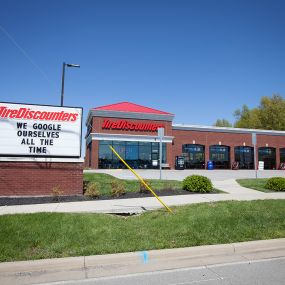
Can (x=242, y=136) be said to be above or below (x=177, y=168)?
above

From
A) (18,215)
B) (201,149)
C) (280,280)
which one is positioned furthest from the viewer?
(201,149)

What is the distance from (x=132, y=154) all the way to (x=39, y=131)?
83.0 ft

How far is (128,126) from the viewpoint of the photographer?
38.4 meters

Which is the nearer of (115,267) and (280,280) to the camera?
(280,280)

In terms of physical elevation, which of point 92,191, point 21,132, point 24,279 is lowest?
point 24,279

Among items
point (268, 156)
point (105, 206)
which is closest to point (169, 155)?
point (268, 156)

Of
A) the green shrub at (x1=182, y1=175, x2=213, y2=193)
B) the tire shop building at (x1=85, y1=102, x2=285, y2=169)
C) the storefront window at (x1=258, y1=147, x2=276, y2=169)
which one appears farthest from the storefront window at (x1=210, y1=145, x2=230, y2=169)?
the green shrub at (x1=182, y1=175, x2=213, y2=193)

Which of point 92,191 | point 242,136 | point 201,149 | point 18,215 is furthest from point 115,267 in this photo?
point 242,136

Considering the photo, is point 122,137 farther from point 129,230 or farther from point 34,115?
point 129,230

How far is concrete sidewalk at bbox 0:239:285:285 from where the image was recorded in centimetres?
527

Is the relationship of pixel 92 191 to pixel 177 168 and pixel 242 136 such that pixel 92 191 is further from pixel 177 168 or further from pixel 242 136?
pixel 242 136

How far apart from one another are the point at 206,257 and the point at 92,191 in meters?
6.89

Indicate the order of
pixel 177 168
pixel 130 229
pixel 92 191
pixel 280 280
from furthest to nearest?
1. pixel 177 168
2. pixel 92 191
3. pixel 130 229
4. pixel 280 280

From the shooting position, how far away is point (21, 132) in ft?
43.1
